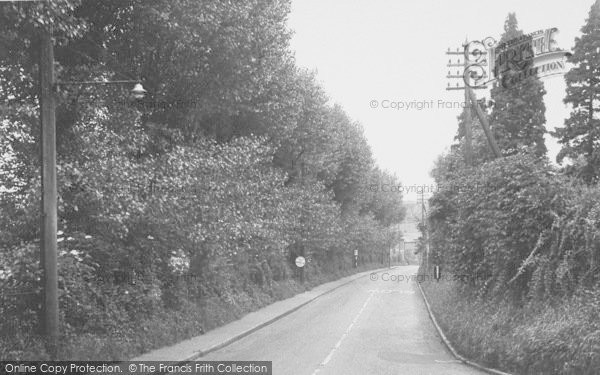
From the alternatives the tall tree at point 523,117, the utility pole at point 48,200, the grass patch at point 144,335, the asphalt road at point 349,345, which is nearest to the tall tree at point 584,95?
the tall tree at point 523,117

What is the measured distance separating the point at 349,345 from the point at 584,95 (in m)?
22.9

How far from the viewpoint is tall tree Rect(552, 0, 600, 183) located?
32.8 m

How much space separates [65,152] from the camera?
15.6 meters

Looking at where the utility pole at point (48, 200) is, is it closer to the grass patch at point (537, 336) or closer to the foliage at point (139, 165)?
the foliage at point (139, 165)

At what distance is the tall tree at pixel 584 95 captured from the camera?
108 feet

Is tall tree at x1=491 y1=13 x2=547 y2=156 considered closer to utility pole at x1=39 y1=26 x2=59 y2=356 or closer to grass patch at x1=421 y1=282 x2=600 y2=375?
grass patch at x1=421 y1=282 x2=600 y2=375

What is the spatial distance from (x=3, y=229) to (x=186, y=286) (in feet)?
27.2

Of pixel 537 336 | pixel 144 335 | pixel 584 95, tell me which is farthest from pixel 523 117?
pixel 144 335

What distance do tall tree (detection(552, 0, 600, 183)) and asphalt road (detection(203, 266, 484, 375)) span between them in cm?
1300

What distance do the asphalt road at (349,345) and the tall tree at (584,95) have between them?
1300cm

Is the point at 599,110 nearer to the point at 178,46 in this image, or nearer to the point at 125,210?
the point at 178,46

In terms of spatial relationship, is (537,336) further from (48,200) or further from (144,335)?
(48,200)

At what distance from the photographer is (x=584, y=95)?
33.2 metres

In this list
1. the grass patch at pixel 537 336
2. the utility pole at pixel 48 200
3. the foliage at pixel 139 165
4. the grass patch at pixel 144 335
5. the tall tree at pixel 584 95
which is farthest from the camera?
the tall tree at pixel 584 95
